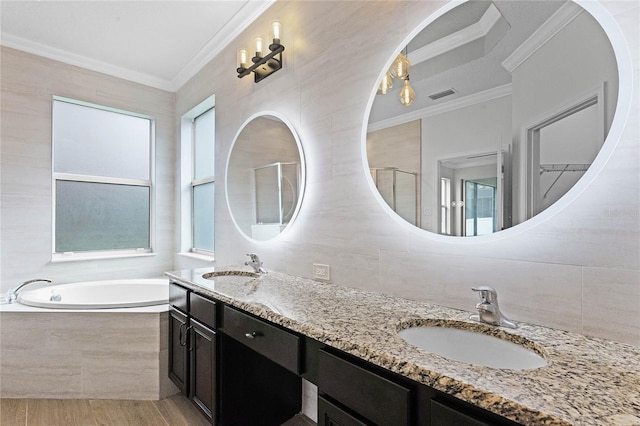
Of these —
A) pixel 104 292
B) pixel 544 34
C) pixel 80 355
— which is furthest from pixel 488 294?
pixel 104 292

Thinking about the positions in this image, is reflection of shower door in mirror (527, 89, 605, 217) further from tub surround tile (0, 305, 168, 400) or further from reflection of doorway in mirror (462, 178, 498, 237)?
tub surround tile (0, 305, 168, 400)

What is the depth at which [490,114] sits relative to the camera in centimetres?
125

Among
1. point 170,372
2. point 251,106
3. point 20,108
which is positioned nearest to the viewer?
point 170,372

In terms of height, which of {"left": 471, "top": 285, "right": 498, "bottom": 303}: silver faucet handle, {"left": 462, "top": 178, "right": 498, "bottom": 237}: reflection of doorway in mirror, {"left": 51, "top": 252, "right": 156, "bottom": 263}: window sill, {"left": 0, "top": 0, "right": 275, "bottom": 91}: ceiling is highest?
{"left": 0, "top": 0, "right": 275, "bottom": 91}: ceiling

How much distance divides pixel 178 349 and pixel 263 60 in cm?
197

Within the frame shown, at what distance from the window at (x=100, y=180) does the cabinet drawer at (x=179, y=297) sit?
1729 millimetres

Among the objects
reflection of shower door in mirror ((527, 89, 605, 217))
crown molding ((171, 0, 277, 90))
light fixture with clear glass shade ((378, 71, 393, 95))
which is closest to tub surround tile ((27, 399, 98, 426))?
light fixture with clear glass shade ((378, 71, 393, 95))

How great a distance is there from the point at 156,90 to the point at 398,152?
10.6 feet

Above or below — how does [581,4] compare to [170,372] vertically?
above

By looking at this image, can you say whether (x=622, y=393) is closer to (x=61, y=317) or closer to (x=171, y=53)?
(x=61, y=317)

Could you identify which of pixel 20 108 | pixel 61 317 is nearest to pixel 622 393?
pixel 61 317

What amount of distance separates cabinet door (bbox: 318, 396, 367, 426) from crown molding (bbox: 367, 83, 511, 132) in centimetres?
116

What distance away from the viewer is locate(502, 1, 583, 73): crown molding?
1066 mm

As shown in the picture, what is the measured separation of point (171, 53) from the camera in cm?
314
